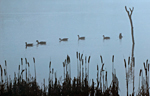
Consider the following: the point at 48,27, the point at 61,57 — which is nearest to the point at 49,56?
the point at 61,57

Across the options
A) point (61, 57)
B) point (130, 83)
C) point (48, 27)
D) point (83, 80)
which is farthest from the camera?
point (48, 27)

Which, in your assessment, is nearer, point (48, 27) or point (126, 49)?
point (126, 49)

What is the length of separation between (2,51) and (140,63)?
2981 mm

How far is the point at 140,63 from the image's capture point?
20.2ft

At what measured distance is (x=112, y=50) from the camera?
25.4 feet

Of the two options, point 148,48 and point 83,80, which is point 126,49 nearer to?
point 148,48

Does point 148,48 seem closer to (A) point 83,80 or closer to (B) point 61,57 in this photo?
(B) point 61,57

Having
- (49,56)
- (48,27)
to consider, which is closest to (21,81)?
(49,56)

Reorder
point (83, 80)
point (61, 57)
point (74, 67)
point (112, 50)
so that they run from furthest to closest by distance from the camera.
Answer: point (112, 50), point (61, 57), point (74, 67), point (83, 80)

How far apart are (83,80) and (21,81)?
575 millimetres

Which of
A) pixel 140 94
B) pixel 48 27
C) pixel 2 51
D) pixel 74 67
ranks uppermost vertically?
pixel 48 27

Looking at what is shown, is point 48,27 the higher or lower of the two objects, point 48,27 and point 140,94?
the higher

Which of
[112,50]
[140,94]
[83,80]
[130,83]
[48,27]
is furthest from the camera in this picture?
[48,27]

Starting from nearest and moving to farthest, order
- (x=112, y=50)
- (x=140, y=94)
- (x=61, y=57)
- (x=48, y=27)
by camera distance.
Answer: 1. (x=140, y=94)
2. (x=61, y=57)
3. (x=112, y=50)
4. (x=48, y=27)
